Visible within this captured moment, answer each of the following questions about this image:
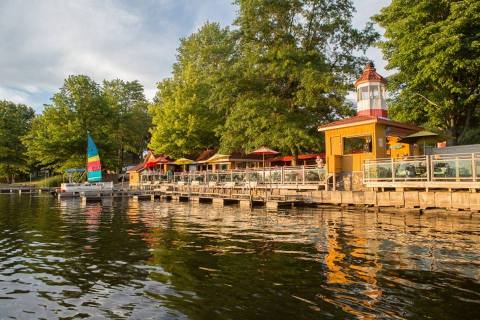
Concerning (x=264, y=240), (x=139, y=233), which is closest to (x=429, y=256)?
(x=264, y=240)

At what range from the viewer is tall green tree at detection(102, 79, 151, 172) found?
64062 millimetres

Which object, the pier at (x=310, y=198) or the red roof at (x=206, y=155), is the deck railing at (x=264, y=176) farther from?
the red roof at (x=206, y=155)

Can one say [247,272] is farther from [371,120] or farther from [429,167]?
[371,120]

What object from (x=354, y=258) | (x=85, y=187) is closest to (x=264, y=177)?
(x=354, y=258)

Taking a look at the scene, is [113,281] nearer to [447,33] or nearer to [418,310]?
[418,310]

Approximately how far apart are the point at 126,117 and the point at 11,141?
2365 cm

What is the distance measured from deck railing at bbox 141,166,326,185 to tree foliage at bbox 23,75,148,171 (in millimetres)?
25310

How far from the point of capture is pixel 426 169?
19547 millimetres

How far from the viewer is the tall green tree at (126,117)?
64062 millimetres

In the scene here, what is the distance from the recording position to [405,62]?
26578 millimetres

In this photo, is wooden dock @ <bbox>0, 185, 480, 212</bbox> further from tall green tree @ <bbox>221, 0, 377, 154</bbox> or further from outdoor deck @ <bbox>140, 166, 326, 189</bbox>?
tall green tree @ <bbox>221, 0, 377, 154</bbox>

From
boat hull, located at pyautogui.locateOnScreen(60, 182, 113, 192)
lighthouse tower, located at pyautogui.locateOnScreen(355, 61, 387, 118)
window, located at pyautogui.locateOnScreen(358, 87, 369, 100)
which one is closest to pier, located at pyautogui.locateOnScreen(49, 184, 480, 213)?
boat hull, located at pyautogui.locateOnScreen(60, 182, 113, 192)

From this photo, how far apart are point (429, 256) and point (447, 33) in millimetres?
17941

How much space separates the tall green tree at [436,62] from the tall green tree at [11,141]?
6512cm
